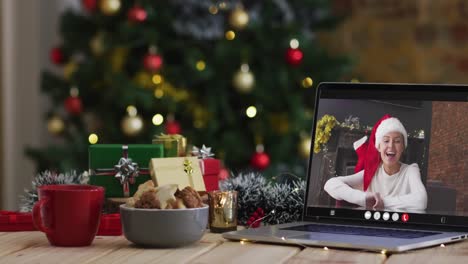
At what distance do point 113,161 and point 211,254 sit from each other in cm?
33

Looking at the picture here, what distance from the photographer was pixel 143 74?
3434mm

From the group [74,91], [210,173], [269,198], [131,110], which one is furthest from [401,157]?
[74,91]

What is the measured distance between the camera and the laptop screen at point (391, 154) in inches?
52.7

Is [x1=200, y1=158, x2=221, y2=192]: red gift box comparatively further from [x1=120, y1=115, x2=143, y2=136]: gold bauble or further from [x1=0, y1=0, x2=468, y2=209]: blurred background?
[x1=120, y1=115, x2=143, y2=136]: gold bauble

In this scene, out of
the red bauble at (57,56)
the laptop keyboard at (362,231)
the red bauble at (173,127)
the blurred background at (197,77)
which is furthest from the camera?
the red bauble at (57,56)

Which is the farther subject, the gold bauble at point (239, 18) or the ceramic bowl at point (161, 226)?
the gold bauble at point (239, 18)

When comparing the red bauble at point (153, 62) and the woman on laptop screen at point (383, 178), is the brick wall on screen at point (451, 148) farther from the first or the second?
the red bauble at point (153, 62)

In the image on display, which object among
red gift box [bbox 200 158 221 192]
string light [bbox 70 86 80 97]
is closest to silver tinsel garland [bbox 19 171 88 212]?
red gift box [bbox 200 158 221 192]

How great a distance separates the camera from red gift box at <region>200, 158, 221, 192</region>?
1.54m

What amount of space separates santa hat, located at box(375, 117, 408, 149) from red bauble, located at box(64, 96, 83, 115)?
2271 mm

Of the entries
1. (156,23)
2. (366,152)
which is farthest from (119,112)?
(366,152)

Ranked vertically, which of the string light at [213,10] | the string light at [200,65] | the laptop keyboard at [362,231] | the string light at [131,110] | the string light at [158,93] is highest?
the string light at [213,10]

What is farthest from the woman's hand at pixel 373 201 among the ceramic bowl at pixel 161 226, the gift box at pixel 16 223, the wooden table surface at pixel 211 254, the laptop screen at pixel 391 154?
the gift box at pixel 16 223

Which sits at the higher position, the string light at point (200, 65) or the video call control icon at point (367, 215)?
the string light at point (200, 65)
